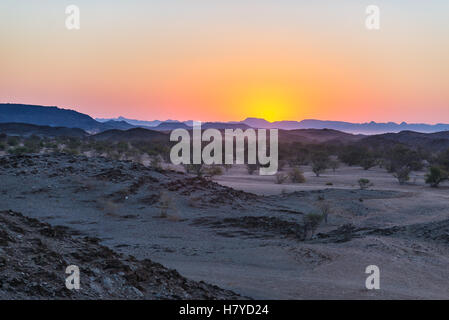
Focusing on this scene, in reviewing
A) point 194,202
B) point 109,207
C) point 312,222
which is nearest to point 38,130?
point 194,202

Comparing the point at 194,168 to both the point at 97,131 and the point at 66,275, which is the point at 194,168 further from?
the point at 97,131

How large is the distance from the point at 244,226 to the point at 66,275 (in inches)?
419

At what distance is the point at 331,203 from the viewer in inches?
888

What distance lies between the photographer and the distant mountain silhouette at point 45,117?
172500 mm

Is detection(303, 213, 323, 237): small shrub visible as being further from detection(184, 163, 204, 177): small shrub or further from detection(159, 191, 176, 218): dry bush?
detection(184, 163, 204, 177): small shrub

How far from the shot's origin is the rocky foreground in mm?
6473

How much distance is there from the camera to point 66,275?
713cm

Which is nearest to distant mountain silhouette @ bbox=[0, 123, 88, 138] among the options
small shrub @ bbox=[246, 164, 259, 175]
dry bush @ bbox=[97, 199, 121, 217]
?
small shrub @ bbox=[246, 164, 259, 175]

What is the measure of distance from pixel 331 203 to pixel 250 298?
1532 cm

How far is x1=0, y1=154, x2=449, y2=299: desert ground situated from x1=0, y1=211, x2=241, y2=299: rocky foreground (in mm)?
282

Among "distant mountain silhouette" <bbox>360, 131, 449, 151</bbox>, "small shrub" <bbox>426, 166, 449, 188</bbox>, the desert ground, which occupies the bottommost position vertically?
the desert ground

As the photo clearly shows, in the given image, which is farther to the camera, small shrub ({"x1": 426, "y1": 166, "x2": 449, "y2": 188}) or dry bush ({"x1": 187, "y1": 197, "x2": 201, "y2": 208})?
small shrub ({"x1": 426, "y1": 166, "x2": 449, "y2": 188})

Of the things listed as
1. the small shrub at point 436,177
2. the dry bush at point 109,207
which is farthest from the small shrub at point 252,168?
the dry bush at point 109,207
